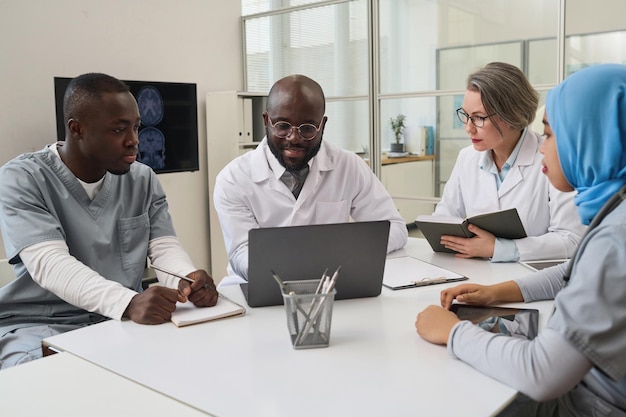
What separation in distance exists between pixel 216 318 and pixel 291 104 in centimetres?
81

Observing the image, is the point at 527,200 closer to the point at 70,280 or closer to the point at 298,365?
the point at 298,365

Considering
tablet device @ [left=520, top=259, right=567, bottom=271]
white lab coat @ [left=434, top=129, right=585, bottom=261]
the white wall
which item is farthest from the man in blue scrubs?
the white wall

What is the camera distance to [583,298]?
3.27 ft

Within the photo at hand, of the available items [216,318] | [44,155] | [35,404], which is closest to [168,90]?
[44,155]

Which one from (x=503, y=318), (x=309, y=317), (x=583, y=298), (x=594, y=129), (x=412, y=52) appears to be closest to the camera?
(x=583, y=298)

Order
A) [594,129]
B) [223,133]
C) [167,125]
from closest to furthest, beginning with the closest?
[594,129], [167,125], [223,133]

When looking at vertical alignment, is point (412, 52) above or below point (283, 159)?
above

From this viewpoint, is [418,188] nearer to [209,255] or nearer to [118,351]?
[209,255]

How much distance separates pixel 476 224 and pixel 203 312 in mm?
975

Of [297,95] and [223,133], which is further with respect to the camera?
[223,133]

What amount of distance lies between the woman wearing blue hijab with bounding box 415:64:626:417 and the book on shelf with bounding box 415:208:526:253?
0.70 m

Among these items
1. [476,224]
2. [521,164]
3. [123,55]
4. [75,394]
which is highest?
[123,55]

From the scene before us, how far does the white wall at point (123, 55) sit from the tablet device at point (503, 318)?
310 cm

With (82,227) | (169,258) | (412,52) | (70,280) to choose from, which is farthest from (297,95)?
(412,52)
